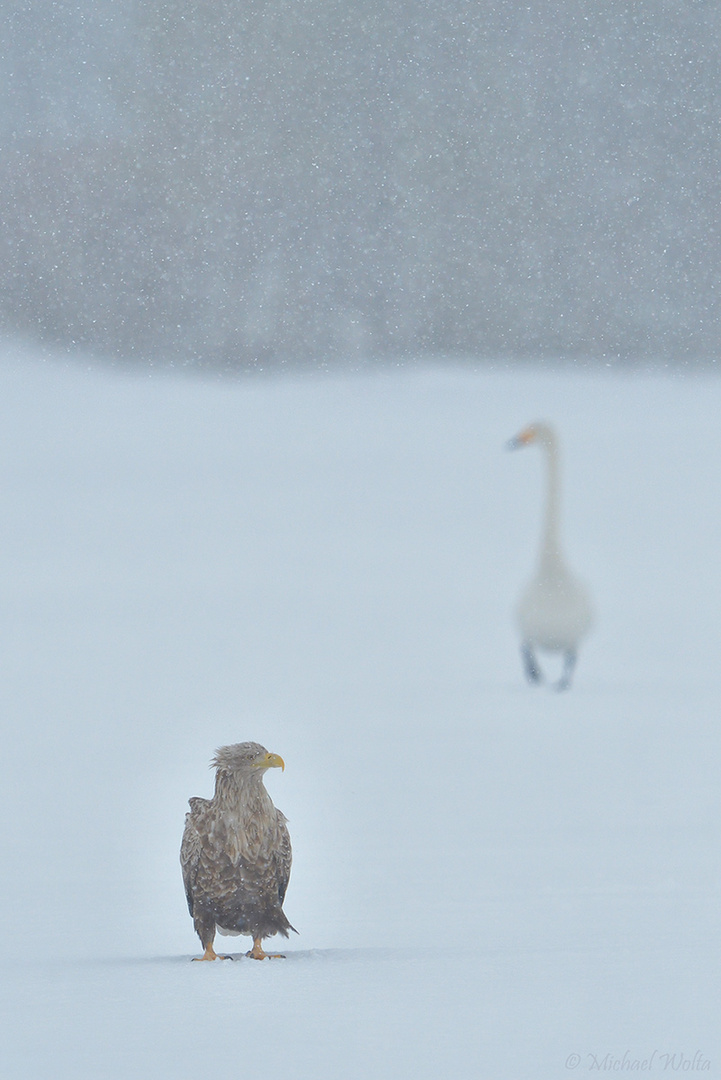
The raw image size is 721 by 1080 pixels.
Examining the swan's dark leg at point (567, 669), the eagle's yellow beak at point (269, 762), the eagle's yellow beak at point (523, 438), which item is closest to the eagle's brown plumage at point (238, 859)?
the eagle's yellow beak at point (269, 762)

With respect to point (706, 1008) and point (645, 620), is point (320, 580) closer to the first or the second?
point (645, 620)

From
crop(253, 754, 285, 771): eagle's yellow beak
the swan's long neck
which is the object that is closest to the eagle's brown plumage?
crop(253, 754, 285, 771): eagle's yellow beak

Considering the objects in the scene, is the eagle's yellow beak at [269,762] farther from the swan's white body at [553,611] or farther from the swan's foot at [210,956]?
the swan's white body at [553,611]

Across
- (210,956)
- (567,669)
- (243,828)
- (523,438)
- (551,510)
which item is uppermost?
(523,438)

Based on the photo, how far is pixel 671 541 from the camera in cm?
580

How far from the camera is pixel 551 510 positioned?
3.37 meters

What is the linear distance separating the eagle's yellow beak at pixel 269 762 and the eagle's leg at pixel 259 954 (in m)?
0.16

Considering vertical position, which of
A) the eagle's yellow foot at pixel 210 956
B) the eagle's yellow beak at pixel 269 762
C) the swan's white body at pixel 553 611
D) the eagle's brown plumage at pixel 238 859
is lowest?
the eagle's yellow foot at pixel 210 956

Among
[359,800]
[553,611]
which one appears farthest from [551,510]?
[359,800]

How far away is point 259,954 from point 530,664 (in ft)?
6.33

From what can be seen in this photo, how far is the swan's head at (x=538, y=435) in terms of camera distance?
3.73 metres

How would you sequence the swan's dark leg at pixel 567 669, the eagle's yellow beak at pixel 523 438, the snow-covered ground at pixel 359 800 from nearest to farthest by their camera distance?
the snow-covered ground at pixel 359 800, the swan's dark leg at pixel 567 669, the eagle's yellow beak at pixel 523 438

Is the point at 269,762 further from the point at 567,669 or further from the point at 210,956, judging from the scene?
the point at 567,669

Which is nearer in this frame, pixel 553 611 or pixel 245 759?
pixel 245 759
